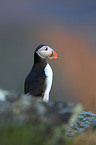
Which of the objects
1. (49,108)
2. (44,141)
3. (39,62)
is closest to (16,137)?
(44,141)

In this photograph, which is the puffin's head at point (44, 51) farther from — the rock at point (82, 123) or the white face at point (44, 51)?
the rock at point (82, 123)

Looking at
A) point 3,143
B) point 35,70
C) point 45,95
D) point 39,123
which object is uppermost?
point 35,70

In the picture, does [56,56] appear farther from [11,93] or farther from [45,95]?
[11,93]

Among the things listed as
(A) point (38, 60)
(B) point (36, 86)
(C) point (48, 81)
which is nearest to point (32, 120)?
(B) point (36, 86)

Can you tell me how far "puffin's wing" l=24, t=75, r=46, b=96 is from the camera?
314 inches

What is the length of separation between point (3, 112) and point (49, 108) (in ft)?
1.67

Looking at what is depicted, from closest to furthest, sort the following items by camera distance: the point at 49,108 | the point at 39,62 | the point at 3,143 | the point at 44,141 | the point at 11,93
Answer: the point at 3,143 < the point at 44,141 < the point at 49,108 < the point at 11,93 < the point at 39,62

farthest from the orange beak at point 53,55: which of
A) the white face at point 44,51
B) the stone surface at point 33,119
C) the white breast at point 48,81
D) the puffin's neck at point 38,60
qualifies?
the stone surface at point 33,119

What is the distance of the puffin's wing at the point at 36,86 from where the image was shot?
798 centimetres

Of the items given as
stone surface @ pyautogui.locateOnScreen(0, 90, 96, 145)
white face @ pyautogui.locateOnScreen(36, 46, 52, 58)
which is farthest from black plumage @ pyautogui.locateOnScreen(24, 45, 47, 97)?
stone surface @ pyautogui.locateOnScreen(0, 90, 96, 145)

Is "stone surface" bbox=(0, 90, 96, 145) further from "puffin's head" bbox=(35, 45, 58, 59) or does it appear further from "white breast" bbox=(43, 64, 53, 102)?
"puffin's head" bbox=(35, 45, 58, 59)

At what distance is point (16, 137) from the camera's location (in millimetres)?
2652

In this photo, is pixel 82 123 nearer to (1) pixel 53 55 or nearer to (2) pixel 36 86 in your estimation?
(2) pixel 36 86

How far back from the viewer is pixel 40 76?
8.17 m
